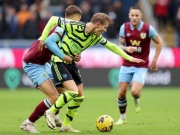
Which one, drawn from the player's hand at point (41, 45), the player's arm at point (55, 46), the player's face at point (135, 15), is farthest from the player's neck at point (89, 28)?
the player's face at point (135, 15)

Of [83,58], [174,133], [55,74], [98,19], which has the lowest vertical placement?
[83,58]

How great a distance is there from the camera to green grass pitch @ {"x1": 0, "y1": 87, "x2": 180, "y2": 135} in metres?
11.8

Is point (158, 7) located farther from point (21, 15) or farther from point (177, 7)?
point (21, 15)

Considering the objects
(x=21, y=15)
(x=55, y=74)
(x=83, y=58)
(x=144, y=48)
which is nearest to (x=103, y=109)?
(x=144, y=48)

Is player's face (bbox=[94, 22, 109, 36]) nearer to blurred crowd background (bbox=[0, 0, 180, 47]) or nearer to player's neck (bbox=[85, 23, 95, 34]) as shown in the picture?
player's neck (bbox=[85, 23, 95, 34])

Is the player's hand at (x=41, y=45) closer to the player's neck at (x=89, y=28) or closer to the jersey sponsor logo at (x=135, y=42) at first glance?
the player's neck at (x=89, y=28)

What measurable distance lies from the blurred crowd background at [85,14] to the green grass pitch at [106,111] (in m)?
3.06

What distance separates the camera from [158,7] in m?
27.2

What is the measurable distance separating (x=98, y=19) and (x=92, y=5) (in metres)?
15.7

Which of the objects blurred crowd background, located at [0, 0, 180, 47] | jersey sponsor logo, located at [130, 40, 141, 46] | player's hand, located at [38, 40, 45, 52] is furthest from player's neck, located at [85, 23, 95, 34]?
blurred crowd background, located at [0, 0, 180, 47]

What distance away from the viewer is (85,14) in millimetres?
25609

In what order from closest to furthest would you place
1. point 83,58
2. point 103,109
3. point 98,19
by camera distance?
1. point 98,19
2. point 103,109
3. point 83,58

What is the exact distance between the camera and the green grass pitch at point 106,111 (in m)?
11.8

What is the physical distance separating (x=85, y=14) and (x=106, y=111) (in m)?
9.86
